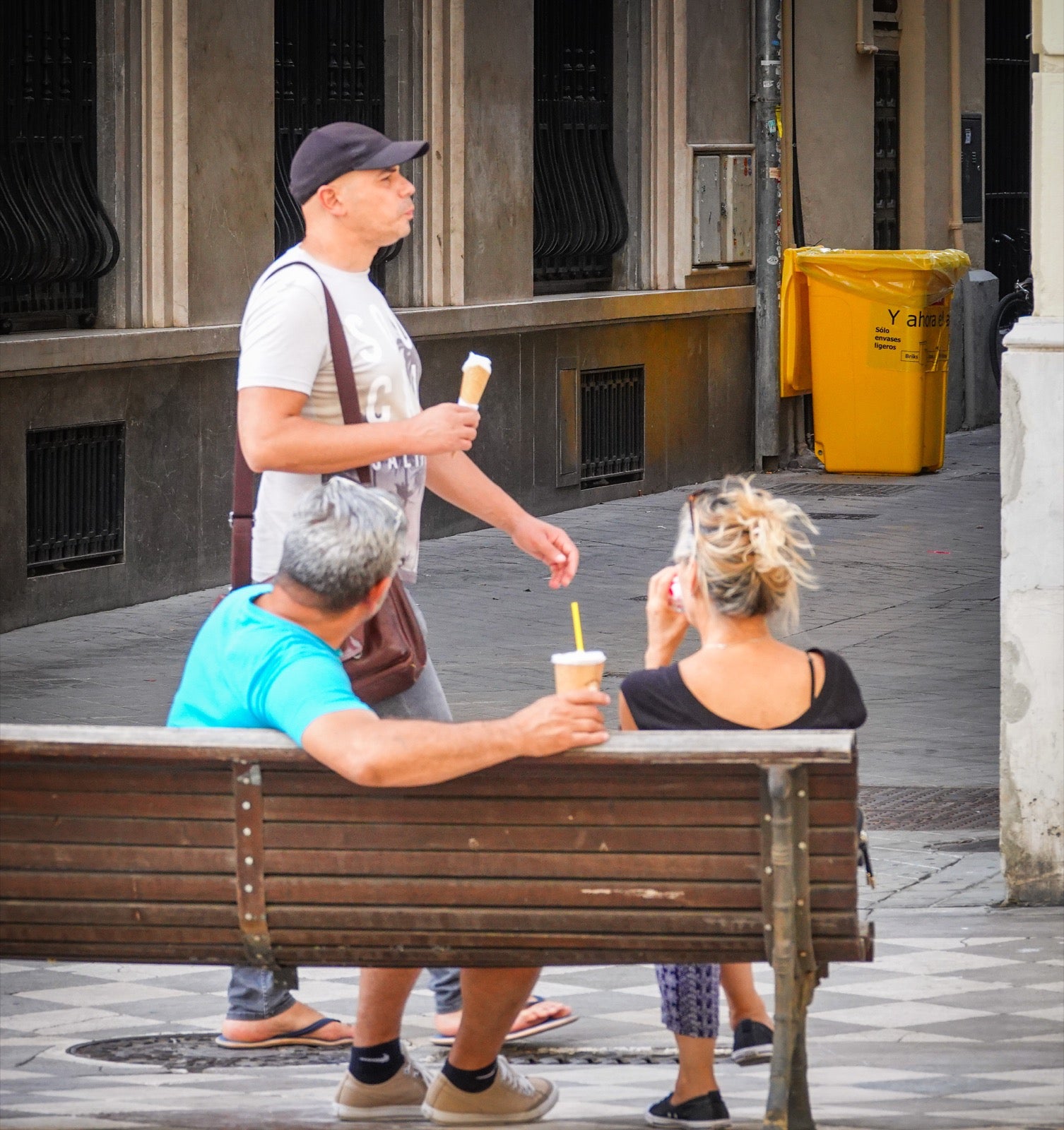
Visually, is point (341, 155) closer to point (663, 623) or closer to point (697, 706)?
point (663, 623)

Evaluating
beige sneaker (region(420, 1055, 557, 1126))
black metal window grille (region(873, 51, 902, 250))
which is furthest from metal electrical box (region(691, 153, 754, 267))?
beige sneaker (region(420, 1055, 557, 1126))

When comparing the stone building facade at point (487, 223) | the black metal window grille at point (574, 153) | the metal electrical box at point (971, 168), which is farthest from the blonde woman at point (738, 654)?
the metal electrical box at point (971, 168)

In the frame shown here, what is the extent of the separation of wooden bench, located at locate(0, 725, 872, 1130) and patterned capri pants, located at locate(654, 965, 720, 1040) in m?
0.49

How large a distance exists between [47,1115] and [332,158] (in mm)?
1839

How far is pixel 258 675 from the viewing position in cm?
397

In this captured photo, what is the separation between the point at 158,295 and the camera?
38.5 feet

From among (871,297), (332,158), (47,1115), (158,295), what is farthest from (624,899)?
(871,297)

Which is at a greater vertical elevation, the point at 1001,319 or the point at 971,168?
the point at 971,168

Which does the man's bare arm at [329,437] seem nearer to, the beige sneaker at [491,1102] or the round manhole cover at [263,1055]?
the beige sneaker at [491,1102]

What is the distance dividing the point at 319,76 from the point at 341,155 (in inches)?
338

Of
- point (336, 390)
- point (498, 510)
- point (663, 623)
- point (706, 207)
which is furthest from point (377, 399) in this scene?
point (706, 207)

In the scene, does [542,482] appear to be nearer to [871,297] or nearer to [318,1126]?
[871,297]

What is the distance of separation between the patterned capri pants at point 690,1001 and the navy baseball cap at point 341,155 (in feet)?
5.26

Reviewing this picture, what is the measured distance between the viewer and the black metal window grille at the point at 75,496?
11156mm
